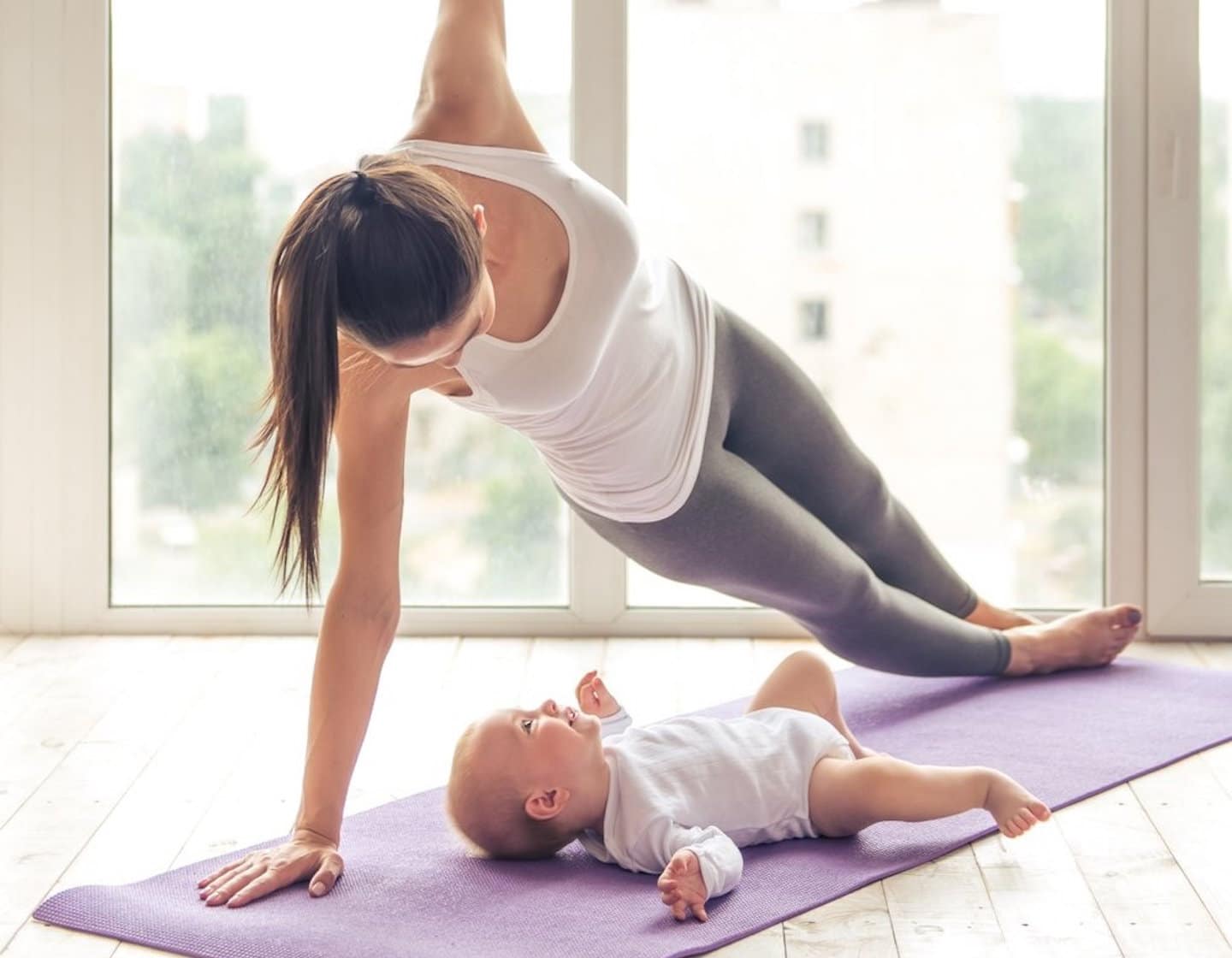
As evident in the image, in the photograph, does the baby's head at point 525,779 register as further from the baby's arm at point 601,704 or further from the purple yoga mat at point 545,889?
the baby's arm at point 601,704

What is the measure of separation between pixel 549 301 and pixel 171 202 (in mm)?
1651

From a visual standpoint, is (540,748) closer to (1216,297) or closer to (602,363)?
(602,363)

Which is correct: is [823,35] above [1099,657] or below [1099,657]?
above

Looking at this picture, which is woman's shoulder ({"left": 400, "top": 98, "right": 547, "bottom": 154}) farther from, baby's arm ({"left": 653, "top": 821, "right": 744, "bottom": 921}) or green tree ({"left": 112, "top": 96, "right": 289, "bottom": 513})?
green tree ({"left": 112, "top": 96, "right": 289, "bottom": 513})

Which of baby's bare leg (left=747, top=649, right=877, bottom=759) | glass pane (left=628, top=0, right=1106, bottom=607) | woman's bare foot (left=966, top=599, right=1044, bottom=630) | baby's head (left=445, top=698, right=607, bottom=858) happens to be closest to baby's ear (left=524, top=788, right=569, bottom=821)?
baby's head (left=445, top=698, right=607, bottom=858)

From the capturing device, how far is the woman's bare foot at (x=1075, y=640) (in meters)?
2.85

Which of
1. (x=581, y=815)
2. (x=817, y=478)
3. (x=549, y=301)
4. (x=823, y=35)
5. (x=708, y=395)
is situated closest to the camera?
(x=581, y=815)

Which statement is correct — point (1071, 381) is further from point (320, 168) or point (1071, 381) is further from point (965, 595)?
point (320, 168)

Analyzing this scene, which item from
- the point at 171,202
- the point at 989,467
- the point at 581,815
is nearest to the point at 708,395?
the point at 581,815

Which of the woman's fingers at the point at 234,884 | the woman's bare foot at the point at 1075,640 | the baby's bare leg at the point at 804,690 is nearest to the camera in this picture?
the woman's fingers at the point at 234,884

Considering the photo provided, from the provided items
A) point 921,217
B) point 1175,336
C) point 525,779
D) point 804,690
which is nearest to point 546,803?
point 525,779

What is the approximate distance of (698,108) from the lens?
334 centimetres

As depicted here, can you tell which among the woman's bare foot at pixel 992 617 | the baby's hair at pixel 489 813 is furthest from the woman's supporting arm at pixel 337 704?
the woman's bare foot at pixel 992 617

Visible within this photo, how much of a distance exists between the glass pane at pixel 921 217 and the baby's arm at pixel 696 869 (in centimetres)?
164
